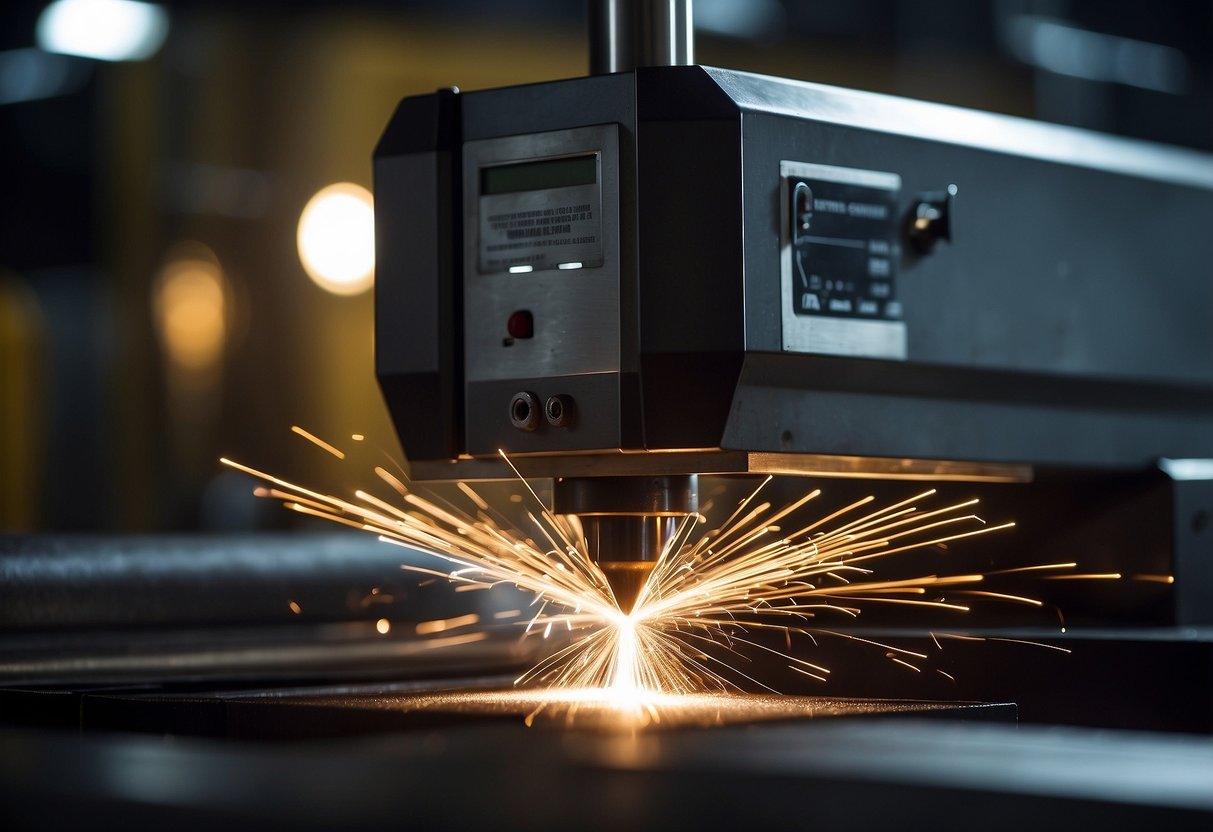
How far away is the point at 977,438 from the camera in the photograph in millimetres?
1586

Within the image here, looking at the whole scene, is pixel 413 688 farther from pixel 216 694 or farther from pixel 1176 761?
pixel 1176 761

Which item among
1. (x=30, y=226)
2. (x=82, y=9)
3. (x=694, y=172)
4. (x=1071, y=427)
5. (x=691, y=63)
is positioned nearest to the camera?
(x=694, y=172)

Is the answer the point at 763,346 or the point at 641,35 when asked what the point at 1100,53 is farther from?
the point at 763,346

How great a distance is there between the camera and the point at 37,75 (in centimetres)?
677

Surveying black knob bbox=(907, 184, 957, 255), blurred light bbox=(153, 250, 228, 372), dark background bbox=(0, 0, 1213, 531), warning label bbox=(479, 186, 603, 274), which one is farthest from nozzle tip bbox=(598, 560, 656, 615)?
blurred light bbox=(153, 250, 228, 372)

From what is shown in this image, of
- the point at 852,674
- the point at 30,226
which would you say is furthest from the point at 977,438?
the point at 30,226

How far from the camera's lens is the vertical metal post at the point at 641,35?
147cm

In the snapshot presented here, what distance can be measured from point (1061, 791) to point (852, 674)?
88 centimetres

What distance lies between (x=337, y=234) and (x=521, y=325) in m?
4.70

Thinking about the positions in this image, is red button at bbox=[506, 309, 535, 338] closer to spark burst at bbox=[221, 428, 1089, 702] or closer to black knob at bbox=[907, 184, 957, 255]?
spark burst at bbox=[221, 428, 1089, 702]

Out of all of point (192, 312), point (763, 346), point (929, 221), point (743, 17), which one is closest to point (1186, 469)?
point (929, 221)

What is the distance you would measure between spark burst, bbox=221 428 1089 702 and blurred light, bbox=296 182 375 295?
4329 mm

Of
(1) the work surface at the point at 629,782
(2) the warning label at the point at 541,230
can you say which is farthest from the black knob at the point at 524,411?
(1) the work surface at the point at 629,782

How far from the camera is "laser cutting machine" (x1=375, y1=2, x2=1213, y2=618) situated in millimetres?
1363
